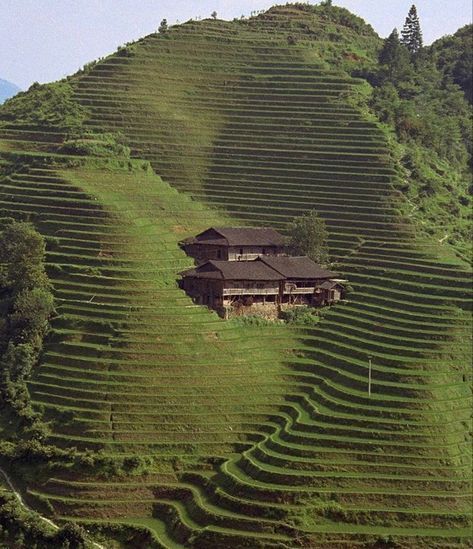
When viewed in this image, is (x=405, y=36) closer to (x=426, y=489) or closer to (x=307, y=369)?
(x=307, y=369)

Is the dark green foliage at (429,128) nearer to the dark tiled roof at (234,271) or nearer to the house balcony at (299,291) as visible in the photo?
the house balcony at (299,291)

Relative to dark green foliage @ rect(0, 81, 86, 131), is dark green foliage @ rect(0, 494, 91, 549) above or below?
below

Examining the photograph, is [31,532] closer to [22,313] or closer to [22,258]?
[22,313]

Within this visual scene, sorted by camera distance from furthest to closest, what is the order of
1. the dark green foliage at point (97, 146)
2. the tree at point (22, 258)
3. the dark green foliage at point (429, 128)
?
the dark green foliage at point (97, 146) → the dark green foliage at point (429, 128) → the tree at point (22, 258)

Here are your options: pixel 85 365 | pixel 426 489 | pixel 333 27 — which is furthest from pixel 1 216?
pixel 333 27

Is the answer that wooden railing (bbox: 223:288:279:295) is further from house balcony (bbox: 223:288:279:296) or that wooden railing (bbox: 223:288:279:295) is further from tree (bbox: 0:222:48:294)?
tree (bbox: 0:222:48:294)

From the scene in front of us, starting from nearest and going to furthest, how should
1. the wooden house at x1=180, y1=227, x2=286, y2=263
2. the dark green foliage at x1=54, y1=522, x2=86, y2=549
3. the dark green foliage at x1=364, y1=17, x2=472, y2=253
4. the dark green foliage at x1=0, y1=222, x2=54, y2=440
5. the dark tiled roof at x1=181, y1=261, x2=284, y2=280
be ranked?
the dark green foliage at x1=54, y1=522, x2=86, y2=549 → the dark green foliage at x1=0, y1=222, x2=54, y2=440 → the dark tiled roof at x1=181, y1=261, x2=284, y2=280 → the wooden house at x1=180, y1=227, x2=286, y2=263 → the dark green foliage at x1=364, y1=17, x2=472, y2=253

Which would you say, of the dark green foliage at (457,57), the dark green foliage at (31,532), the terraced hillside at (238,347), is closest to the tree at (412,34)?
the dark green foliage at (457,57)

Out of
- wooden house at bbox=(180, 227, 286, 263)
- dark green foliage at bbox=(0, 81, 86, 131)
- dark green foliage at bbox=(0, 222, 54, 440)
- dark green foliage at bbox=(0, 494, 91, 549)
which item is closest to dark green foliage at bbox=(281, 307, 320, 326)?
wooden house at bbox=(180, 227, 286, 263)
